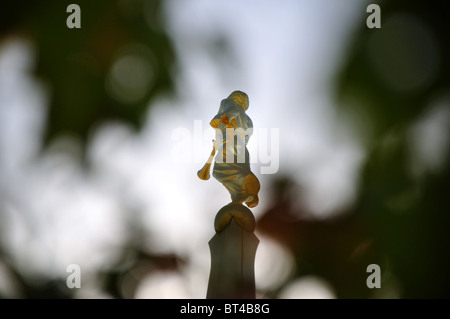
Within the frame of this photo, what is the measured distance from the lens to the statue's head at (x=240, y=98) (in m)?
5.40

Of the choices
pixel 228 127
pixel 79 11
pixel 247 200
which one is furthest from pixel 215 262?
pixel 79 11

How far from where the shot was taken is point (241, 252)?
4.95 metres

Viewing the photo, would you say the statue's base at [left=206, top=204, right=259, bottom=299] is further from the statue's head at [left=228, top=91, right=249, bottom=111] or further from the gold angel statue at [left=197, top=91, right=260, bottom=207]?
the statue's head at [left=228, top=91, right=249, bottom=111]

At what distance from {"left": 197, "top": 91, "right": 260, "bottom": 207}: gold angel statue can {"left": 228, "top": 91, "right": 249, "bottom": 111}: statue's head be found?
0.30ft

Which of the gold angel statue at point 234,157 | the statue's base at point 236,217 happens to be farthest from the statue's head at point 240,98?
the statue's base at point 236,217

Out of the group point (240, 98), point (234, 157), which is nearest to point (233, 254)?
point (234, 157)

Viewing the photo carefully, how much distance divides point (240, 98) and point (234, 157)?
644 mm

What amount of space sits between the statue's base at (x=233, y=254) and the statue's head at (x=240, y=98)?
107 centimetres

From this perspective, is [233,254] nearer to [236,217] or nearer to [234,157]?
[236,217]

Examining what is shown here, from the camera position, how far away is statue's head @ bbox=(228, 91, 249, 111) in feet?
17.7

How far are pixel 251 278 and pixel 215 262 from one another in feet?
1.25

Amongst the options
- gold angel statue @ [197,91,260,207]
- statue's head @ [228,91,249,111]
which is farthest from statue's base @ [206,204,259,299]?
statue's head @ [228,91,249,111]
